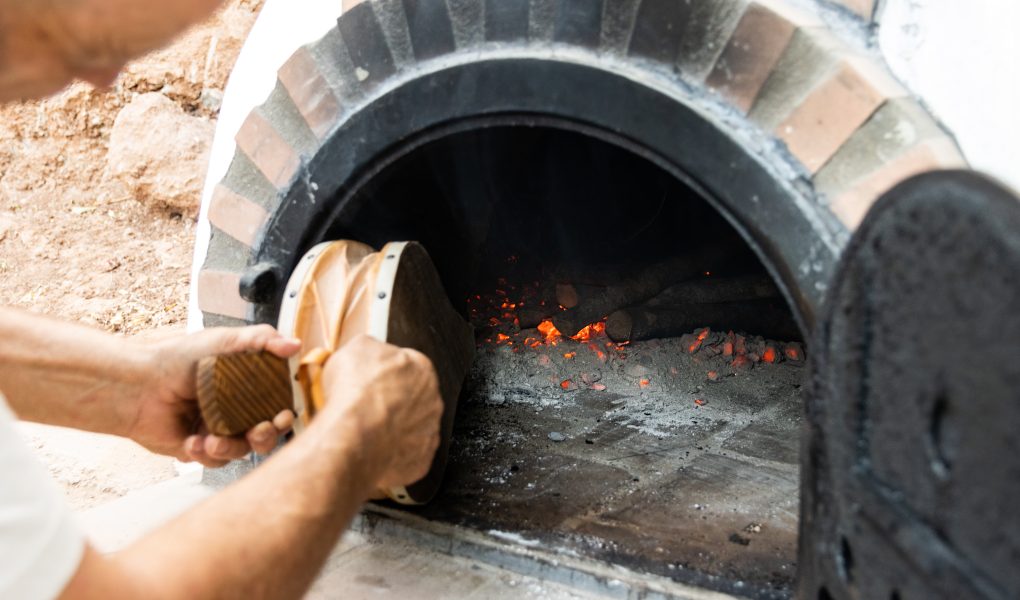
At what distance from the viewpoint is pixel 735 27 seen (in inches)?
43.1

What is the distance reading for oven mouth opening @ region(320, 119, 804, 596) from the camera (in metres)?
1.45

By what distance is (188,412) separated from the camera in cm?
132

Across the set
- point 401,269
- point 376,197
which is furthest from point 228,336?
point 376,197

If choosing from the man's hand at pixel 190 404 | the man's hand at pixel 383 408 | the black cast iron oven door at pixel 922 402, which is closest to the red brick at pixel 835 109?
the black cast iron oven door at pixel 922 402

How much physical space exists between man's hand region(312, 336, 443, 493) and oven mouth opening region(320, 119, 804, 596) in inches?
16.3

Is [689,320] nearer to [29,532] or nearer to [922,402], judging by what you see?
[922,402]

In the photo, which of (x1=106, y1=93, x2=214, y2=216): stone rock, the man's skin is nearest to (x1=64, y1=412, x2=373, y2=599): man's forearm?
the man's skin

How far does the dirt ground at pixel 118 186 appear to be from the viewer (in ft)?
13.3

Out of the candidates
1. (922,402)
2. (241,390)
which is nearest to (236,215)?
(241,390)

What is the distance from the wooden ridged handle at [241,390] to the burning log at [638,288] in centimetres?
116

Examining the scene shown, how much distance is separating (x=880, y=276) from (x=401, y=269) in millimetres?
822

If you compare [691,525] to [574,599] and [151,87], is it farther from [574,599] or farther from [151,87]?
[151,87]

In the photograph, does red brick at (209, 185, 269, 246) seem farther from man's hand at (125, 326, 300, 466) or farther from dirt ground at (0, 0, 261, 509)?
dirt ground at (0, 0, 261, 509)

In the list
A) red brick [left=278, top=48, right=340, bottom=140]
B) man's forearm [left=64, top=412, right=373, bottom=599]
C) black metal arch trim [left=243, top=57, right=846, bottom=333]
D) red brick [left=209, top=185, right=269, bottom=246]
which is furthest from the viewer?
red brick [left=209, top=185, right=269, bottom=246]
